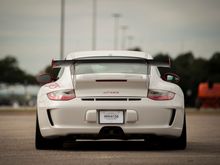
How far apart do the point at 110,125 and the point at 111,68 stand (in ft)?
3.16

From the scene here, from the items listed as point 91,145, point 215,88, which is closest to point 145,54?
point 91,145

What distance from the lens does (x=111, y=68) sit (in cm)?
1240

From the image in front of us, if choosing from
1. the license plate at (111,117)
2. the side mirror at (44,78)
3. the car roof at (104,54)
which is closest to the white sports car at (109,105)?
the license plate at (111,117)

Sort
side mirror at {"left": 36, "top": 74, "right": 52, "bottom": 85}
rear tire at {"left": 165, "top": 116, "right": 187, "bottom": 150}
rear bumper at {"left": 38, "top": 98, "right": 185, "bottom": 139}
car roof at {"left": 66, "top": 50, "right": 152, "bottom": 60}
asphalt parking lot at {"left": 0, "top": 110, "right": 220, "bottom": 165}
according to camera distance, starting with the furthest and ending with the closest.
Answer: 1. car roof at {"left": 66, "top": 50, "right": 152, "bottom": 60}
2. side mirror at {"left": 36, "top": 74, "right": 52, "bottom": 85}
3. rear tire at {"left": 165, "top": 116, "right": 187, "bottom": 150}
4. rear bumper at {"left": 38, "top": 98, "right": 185, "bottom": 139}
5. asphalt parking lot at {"left": 0, "top": 110, "right": 220, "bottom": 165}

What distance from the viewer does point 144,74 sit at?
12.3 metres

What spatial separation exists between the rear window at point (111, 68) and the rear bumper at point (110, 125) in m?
0.59

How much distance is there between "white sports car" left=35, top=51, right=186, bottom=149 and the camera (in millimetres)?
11875

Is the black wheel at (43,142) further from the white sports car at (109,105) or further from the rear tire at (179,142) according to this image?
the rear tire at (179,142)

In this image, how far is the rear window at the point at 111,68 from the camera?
40.4 ft

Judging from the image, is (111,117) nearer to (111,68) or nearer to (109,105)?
(109,105)

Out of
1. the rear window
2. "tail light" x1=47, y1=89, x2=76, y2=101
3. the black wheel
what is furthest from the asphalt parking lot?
the rear window

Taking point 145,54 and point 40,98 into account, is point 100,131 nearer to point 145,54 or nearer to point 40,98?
point 40,98

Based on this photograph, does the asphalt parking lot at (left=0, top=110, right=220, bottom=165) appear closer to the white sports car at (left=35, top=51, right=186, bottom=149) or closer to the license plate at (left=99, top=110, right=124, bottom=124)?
the white sports car at (left=35, top=51, right=186, bottom=149)

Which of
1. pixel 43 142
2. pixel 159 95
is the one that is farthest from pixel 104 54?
pixel 43 142
